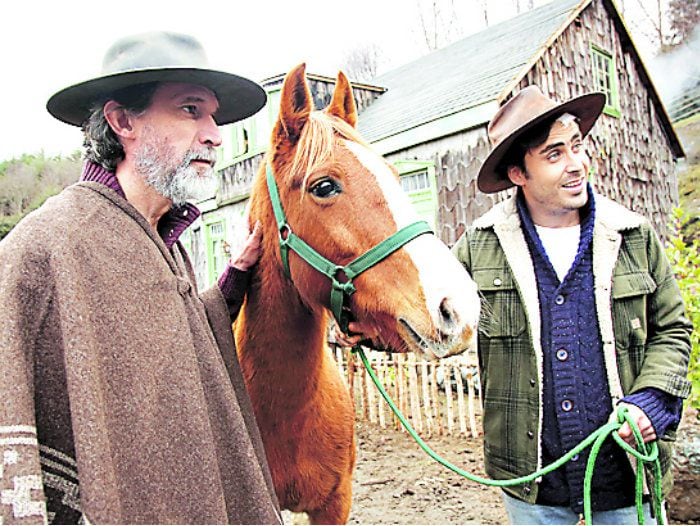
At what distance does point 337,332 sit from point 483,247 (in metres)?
0.79

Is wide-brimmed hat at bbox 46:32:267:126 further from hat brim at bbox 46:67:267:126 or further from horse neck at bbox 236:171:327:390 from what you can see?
horse neck at bbox 236:171:327:390

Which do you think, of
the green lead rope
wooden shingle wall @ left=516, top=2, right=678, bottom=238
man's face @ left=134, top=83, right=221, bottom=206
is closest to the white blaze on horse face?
the green lead rope

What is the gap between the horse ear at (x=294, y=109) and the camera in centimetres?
203

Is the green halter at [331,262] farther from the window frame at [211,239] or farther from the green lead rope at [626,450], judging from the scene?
the window frame at [211,239]

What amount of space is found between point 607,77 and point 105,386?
42.0ft

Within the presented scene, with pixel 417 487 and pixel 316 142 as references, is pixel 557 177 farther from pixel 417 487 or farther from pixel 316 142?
pixel 417 487

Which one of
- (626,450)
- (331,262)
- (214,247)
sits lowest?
(626,450)

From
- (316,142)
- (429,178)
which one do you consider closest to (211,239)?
(429,178)

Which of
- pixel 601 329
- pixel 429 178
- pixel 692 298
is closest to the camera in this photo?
pixel 601 329

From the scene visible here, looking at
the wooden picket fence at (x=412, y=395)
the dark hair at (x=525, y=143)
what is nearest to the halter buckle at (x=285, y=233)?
the dark hair at (x=525, y=143)

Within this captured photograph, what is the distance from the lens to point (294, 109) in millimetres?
2070

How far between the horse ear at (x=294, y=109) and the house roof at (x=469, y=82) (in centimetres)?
706

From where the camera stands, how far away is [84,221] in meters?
1.45

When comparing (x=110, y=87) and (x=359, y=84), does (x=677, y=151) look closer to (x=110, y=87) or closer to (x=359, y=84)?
(x=359, y=84)
